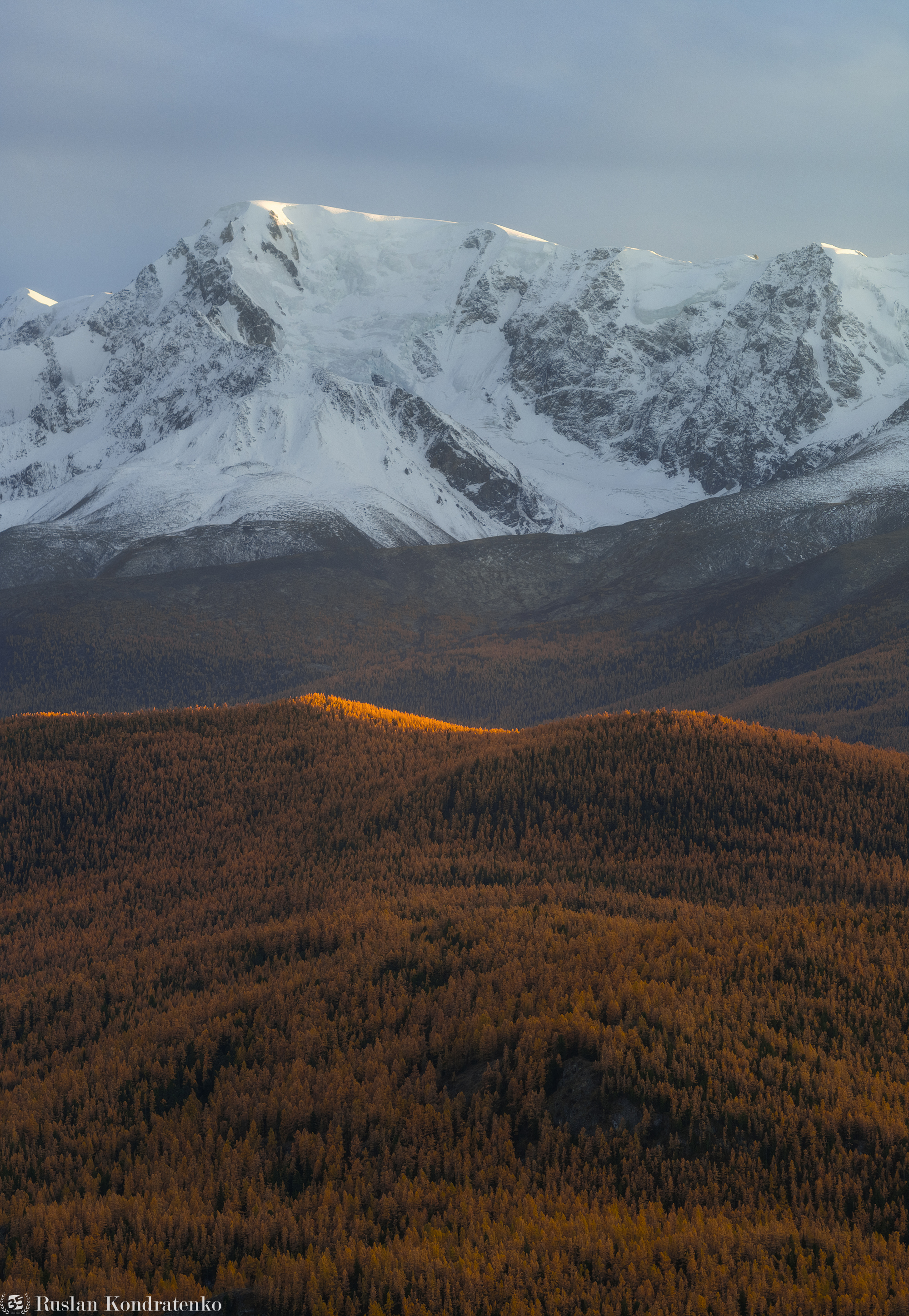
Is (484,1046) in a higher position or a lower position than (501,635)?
lower

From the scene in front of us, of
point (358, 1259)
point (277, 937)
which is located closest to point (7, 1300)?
point (358, 1259)

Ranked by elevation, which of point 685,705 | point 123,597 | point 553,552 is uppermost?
point 553,552

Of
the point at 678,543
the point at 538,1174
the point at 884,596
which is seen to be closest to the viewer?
the point at 538,1174

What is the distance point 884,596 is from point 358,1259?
9552 cm

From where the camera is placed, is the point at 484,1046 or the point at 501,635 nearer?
the point at 484,1046

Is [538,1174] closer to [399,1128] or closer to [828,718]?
[399,1128]

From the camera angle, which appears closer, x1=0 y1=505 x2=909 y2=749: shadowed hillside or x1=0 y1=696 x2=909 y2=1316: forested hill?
x1=0 y1=696 x2=909 y2=1316: forested hill

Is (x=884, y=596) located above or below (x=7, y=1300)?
above

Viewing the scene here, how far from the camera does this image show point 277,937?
19.1 meters

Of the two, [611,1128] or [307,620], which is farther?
[307,620]

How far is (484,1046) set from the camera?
12.3 m

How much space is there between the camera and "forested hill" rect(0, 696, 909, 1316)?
843cm

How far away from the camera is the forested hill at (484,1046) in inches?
332

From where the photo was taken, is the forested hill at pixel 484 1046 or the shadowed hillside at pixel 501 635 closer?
the forested hill at pixel 484 1046
